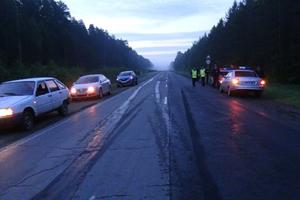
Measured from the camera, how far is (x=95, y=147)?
1144 cm

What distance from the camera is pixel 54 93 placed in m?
18.7

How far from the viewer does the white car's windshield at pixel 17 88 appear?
1689 centimetres

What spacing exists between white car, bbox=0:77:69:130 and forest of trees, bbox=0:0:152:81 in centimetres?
1339

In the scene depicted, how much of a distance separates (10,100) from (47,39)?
85408mm

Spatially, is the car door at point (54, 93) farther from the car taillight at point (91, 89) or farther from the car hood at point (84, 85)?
the car hood at point (84, 85)

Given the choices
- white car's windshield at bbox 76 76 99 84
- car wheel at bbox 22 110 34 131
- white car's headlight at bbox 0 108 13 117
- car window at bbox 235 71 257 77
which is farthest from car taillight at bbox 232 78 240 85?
white car's headlight at bbox 0 108 13 117

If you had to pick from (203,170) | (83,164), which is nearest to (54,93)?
(83,164)

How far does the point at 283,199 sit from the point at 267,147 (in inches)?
163

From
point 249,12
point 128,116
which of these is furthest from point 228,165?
point 249,12

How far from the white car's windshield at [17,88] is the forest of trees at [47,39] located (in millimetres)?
14636

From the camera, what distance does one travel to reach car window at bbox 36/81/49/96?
1737 cm

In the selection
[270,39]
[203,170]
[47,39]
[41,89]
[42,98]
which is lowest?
[203,170]

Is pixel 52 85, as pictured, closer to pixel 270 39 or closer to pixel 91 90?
pixel 91 90

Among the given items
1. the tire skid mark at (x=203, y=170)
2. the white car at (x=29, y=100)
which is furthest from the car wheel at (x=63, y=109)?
the tire skid mark at (x=203, y=170)
